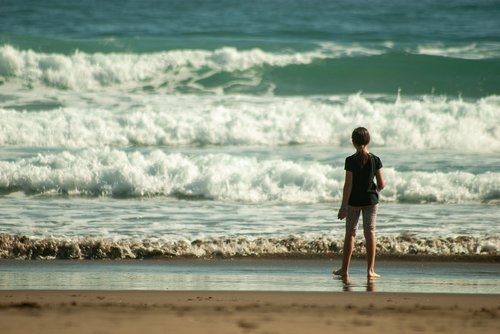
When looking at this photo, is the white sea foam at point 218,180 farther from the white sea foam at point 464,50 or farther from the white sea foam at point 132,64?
the white sea foam at point 464,50

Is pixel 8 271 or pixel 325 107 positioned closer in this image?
pixel 8 271

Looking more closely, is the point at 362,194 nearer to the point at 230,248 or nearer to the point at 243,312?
the point at 230,248

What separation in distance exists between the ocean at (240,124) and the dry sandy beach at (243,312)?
2.74 meters

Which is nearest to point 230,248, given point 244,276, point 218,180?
point 244,276

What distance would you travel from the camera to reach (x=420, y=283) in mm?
8219

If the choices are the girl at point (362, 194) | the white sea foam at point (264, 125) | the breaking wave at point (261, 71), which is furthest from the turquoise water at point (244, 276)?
the breaking wave at point (261, 71)

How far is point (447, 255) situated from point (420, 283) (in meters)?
1.81

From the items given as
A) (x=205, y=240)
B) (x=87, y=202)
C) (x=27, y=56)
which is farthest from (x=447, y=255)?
(x=27, y=56)

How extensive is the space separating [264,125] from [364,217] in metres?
11.2

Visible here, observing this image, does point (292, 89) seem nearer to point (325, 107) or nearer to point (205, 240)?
point (325, 107)

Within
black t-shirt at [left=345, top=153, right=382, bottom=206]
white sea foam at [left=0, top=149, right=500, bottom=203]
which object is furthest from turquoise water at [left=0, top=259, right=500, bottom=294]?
white sea foam at [left=0, top=149, right=500, bottom=203]

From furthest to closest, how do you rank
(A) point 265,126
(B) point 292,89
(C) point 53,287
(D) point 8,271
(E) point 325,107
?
(B) point 292,89 < (E) point 325,107 < (A) point 265,126 < (D) point 8,271 < (C) point 53,287

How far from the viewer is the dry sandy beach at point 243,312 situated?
230 inches

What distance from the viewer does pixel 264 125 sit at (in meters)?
19.6
